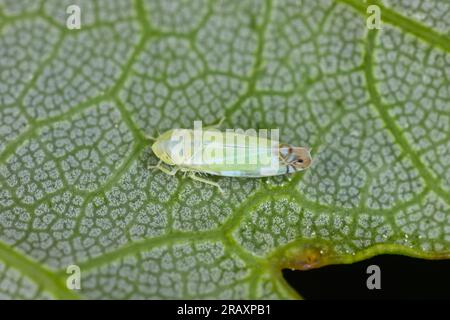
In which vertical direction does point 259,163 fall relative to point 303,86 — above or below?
below

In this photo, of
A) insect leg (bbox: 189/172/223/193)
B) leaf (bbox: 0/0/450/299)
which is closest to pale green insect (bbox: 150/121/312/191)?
insect leg (bbox: 189/172/223/193)

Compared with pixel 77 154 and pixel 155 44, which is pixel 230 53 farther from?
pixel 77 154

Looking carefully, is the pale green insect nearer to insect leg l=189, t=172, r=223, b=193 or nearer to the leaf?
insect leg l=189, t=172, r=223, b=193

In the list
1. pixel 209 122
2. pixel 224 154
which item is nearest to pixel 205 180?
pixel 224 154

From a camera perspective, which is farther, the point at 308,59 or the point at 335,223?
the point at 308,59

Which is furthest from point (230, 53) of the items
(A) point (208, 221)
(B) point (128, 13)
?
(A) point (208, 221)

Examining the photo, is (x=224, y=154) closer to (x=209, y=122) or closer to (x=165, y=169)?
(x=209, y=122)
